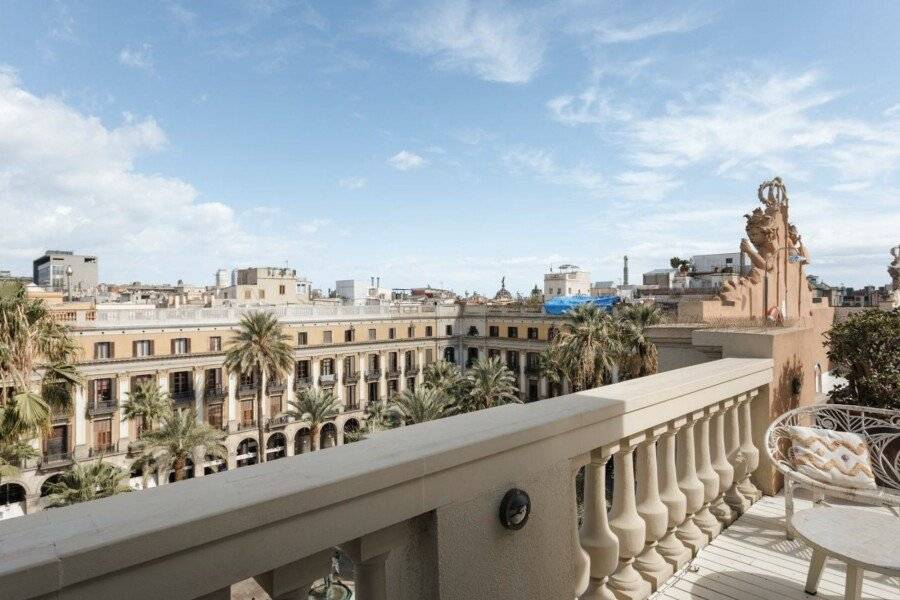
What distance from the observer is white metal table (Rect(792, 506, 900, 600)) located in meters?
2.46

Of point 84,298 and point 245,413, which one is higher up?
point 84,298

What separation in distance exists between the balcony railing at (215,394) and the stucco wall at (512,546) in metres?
35.2

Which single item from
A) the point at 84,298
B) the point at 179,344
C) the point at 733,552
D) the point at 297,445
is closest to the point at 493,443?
the point at 733,552

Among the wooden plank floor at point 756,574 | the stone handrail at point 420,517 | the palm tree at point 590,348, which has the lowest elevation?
the palm tree at point 590,348

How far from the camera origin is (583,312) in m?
26.0

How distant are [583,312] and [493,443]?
24967 mm

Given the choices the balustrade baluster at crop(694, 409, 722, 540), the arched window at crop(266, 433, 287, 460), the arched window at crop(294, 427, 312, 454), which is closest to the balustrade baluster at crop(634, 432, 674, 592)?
the balustrade baluster at crop(694, 409, 722, 540)

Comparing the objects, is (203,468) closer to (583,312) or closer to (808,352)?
(583,312)

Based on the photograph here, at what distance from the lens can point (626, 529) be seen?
2.71 meters

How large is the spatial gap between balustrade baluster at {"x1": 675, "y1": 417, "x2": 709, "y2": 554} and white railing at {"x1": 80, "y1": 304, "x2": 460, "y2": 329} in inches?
1204

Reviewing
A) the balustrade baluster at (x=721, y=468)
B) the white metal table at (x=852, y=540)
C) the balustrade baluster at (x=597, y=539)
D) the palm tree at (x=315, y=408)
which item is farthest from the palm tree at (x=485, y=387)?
the balustrade baluster at (x=597, y=539)

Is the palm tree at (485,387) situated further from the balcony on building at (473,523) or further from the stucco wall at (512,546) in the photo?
the stucco wall at (512,546)

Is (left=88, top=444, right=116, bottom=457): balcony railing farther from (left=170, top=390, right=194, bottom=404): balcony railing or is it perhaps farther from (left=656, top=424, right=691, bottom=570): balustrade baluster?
(left=656, top=424, right=691, bottom=570): balustrade baluster

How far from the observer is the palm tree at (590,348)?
24.2m
